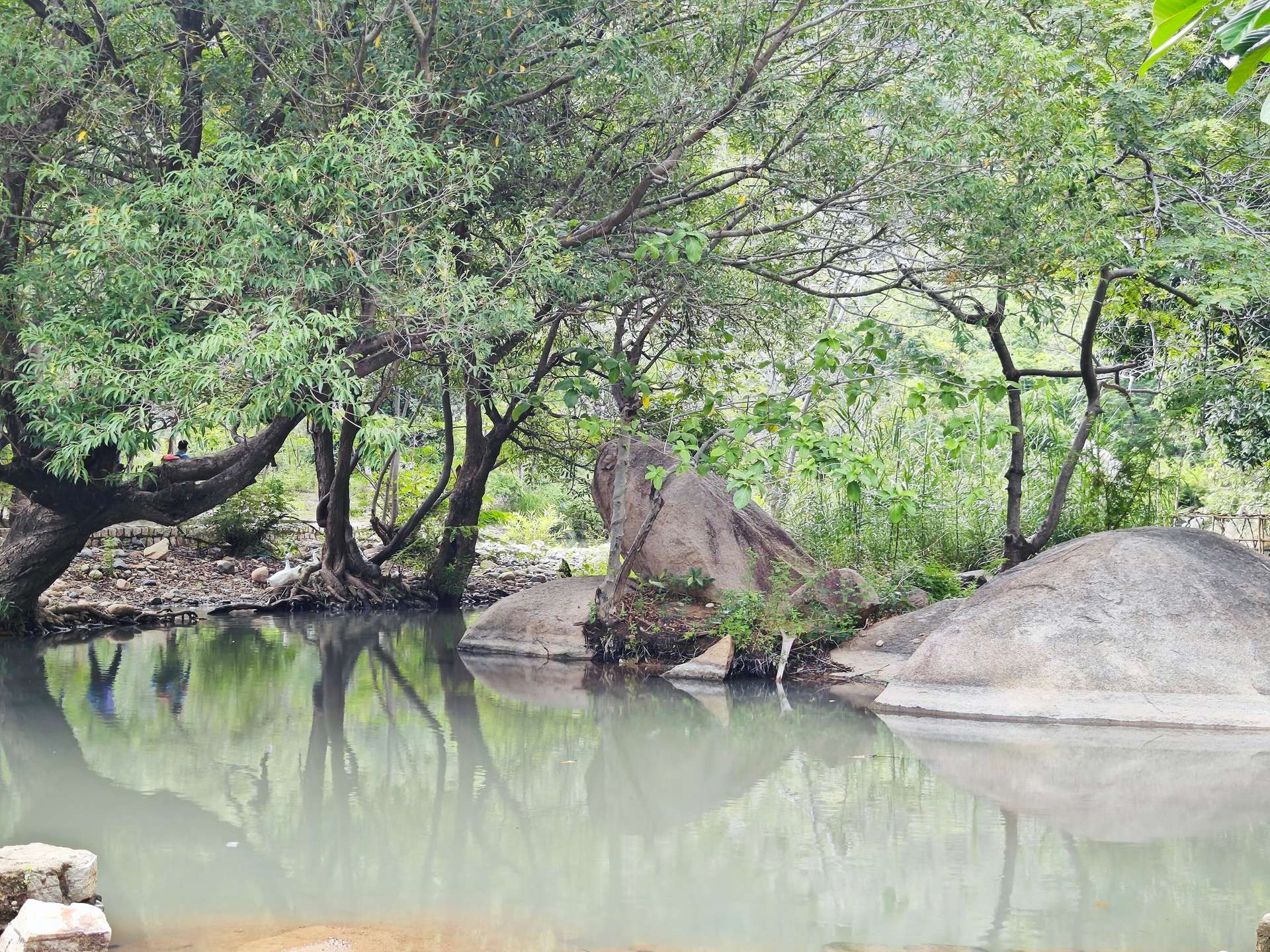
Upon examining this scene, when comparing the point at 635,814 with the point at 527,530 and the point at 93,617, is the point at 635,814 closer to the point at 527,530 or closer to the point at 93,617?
the point at 93,617

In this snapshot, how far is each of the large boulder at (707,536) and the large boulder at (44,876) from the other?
6791 mm

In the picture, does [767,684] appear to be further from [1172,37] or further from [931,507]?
[1172,37]

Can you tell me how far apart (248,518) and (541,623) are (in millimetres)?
7488

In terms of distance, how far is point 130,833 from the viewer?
528 cm

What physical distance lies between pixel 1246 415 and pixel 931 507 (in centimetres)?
318

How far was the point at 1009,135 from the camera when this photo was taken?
8664 mm

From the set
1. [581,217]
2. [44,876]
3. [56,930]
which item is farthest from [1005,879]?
[581,217]

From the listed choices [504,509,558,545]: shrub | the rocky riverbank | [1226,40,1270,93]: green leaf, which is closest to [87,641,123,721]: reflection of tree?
the rocky riverbank

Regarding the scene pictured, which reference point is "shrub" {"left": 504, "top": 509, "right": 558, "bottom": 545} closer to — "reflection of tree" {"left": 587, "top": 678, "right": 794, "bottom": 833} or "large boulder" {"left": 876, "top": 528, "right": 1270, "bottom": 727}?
"reflection of tree" {"left": 587, "top": 678, "right": 794, "bottom": 833}

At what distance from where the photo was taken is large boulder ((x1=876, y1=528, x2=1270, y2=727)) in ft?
25.1

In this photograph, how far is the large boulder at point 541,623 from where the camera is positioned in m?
10.8

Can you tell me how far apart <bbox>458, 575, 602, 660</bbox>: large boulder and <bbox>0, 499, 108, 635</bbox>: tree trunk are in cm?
364

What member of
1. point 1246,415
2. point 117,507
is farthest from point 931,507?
point 117,507

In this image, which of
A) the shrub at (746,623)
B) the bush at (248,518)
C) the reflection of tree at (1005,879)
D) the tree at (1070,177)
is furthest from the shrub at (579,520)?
the reflection of tree at (1005,879)
